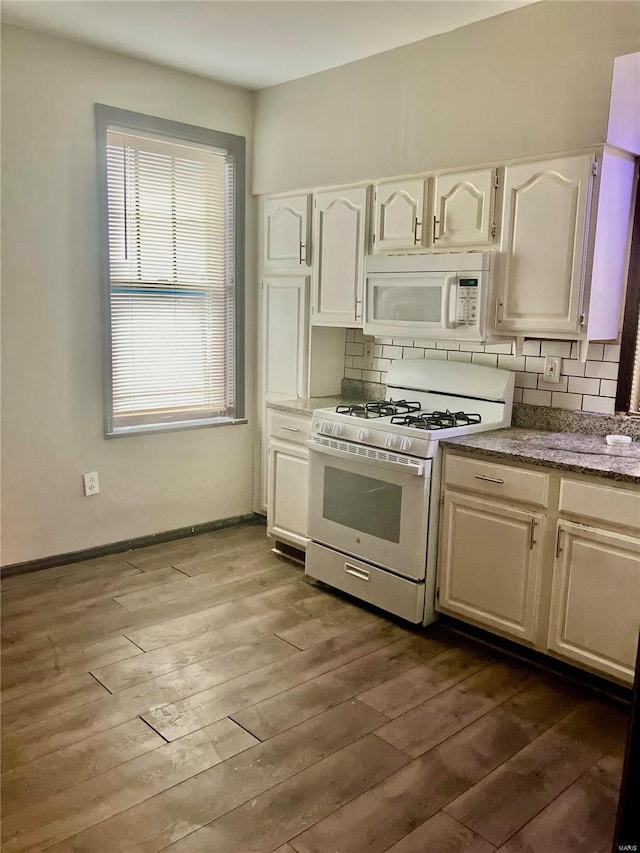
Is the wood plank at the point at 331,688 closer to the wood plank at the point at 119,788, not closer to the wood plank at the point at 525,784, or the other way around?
the wood plank at the point at 119,788

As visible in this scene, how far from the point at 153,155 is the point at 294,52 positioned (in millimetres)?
919

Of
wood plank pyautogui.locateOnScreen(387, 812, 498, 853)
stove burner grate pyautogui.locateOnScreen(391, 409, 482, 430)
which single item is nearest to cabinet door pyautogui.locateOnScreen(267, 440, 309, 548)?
stove burner grate pyautogui.locateOnScreen(391, 409, 482, 430)

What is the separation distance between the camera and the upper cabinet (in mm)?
2730

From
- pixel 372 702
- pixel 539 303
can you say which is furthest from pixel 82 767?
pixel 539 303

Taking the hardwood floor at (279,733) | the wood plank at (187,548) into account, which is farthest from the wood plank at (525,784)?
the wood plank at (187,548)

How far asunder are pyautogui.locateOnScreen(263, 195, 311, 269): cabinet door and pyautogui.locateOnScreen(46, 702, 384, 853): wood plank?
244 cm

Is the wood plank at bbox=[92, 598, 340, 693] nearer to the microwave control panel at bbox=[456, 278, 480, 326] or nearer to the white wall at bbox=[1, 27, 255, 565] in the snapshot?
the white wall at bbox=[1, 27, 255, 565]

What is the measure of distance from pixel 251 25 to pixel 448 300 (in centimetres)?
151

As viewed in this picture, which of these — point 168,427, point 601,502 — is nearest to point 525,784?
point 601,502

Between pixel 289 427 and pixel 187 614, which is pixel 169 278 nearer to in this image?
pixel 289 427

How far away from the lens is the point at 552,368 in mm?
3180

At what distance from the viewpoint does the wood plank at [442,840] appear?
1878 mm

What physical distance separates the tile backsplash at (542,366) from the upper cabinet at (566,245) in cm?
18

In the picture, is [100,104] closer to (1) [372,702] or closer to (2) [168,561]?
(2) [168,561]
